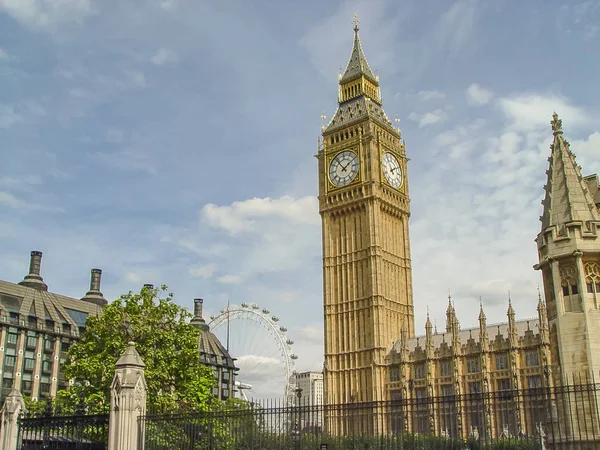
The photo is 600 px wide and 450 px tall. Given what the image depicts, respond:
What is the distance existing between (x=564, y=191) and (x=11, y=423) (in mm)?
18710

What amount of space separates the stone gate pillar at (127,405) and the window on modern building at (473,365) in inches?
2088

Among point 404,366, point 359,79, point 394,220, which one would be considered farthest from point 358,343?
point 359,79

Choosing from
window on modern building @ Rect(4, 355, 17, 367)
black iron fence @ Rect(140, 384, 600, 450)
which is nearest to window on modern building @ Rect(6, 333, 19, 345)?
window on modern building @ Rect(4, 355, 17, 367)

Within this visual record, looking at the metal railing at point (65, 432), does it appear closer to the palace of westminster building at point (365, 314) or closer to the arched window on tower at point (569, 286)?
the arched window on tower at point (569, 286)

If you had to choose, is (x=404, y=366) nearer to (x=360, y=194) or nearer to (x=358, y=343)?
(x=358, y=343)

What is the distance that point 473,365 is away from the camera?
221 ft

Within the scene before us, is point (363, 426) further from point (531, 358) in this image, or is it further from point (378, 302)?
point (378, 302)

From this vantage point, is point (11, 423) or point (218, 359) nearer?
point (11, 423)

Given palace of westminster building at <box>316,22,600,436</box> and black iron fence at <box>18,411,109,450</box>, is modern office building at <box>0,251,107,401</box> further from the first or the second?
black iron fence at <box>18,411,109,450</box>

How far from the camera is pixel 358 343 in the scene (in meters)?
76.1

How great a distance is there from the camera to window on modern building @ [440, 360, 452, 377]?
69.1 metres

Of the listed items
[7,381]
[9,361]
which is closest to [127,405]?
[7,381]

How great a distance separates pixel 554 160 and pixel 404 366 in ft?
183

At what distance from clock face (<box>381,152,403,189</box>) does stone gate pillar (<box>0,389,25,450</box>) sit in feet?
205
